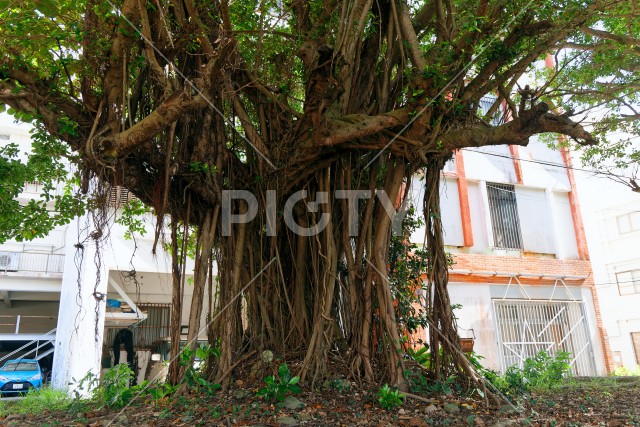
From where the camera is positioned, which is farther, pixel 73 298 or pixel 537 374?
pixel 73 298

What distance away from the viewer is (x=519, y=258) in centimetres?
1140

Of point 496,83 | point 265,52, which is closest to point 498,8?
point 496,83

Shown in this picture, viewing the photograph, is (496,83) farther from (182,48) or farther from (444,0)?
(182,48)

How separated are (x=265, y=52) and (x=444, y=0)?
79.7 inches

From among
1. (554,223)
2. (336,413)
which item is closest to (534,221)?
(554,223)

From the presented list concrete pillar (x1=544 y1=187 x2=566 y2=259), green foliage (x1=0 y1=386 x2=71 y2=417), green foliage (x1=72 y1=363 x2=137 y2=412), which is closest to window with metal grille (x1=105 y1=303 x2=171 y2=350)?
green foliage (x1=0 y1=386 x2=71 y2=417)

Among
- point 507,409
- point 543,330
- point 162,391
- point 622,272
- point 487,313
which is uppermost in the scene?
point 622,272

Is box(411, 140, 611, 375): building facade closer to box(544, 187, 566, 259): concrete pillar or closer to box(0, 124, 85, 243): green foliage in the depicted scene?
box(544, 187, 566, 259): concrete pillar

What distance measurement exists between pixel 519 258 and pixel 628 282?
1176 cm

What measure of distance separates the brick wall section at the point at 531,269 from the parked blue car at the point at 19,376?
33.8 feet

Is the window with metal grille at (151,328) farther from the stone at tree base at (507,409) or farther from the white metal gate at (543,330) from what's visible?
the stone at tree base at (507,409)

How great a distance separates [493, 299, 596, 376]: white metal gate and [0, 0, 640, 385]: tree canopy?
21.0ft

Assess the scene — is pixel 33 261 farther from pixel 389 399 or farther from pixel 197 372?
pixel 389 399

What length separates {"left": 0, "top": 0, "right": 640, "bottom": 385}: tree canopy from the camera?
4469 mm
